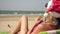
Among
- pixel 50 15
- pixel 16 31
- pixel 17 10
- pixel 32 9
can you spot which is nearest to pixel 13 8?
pixel 17 10

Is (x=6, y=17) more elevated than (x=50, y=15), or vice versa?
(x=50, y=15)

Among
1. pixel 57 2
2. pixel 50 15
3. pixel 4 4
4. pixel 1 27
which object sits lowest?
pixel 1 27

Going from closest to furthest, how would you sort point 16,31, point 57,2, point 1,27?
point 57,2
point 16,31
point 1,27

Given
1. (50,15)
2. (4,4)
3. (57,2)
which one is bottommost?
(4,4)

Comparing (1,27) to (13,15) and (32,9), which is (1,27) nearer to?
→ (13,15)

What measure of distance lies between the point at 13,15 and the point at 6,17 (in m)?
0.17

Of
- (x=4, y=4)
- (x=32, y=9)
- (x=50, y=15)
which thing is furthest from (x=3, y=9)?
(x=50, y=15)

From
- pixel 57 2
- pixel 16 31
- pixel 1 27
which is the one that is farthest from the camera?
pixel 1 27

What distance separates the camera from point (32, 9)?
13.0 feet

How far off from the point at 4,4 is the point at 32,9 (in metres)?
0.66

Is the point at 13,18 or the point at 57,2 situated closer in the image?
the point at 57,2

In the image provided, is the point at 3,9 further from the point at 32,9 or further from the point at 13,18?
the point at 32,9

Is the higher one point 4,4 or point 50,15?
point 50,15

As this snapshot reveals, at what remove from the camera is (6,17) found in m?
3.94
